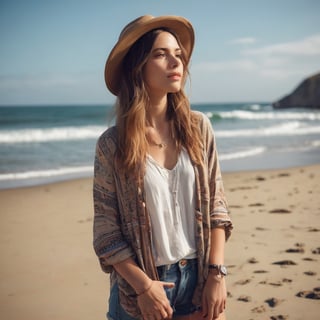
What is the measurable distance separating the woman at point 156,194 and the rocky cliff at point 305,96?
65.9m

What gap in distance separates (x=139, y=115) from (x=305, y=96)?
70.0m

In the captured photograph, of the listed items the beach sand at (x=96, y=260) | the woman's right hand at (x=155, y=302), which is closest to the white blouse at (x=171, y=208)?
the woman's right hand at (x=155, y=302)

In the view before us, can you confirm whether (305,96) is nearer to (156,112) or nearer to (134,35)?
(156,112)

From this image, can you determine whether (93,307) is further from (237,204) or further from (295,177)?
(295,177)

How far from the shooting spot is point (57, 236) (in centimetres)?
580

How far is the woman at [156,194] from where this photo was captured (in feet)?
6.29

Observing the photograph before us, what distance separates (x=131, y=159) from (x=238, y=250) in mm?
3237

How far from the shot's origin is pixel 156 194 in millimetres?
1942

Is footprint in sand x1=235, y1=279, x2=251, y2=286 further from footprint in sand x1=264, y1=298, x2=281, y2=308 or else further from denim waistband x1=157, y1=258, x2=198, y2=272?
denim waistband x1=157, y1=258, x2=198, y2=272

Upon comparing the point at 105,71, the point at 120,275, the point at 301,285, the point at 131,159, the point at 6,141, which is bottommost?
Result: the point at 6,141

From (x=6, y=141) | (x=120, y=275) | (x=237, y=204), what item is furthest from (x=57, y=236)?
(x=6, y=141)

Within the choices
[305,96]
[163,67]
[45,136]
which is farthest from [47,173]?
[305,96]

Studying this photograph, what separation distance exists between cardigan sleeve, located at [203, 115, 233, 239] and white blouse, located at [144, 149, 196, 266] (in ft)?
0.38

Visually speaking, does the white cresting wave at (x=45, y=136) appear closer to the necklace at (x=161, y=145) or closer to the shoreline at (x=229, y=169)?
the shoreline at (x=229, y=169)
